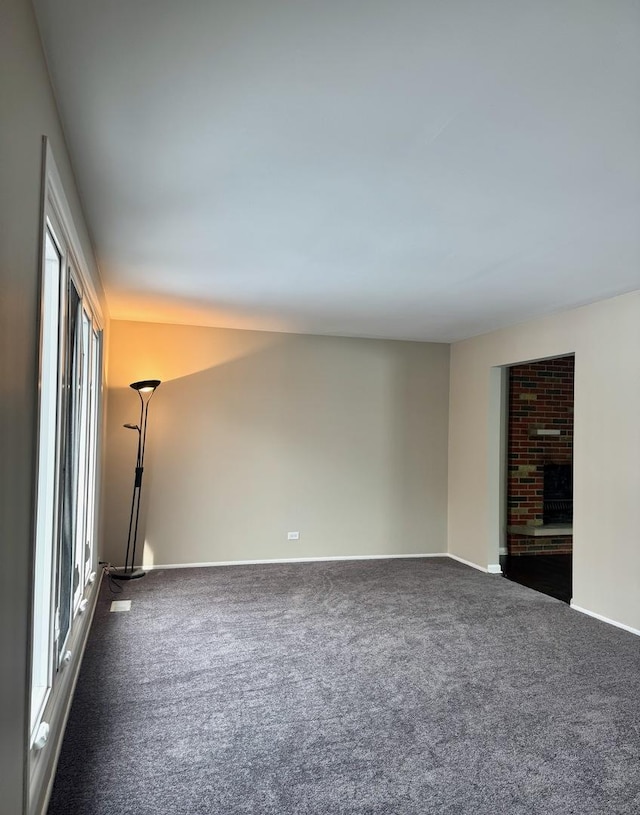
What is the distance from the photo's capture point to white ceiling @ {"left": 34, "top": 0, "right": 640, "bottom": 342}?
149 centimetres

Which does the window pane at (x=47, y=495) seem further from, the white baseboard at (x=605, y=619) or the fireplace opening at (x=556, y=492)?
the fireplace opening at (x=556, y=492)

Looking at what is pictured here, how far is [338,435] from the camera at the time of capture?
6234 millimetres

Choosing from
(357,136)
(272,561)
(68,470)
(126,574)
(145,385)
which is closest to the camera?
(357,136)

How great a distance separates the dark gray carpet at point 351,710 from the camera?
214cm

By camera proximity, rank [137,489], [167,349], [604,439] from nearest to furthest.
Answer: [604,439] < [137,489] < [167,349]

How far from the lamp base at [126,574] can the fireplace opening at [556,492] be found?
15.5ft

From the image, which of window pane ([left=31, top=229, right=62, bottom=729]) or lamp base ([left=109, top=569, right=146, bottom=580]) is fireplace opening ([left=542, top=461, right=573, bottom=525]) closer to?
lamp base ([left=109, top=569, right=146, bottom=580])

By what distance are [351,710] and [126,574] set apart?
3224mm

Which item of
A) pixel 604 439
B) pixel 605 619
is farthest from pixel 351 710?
pixel 604 439

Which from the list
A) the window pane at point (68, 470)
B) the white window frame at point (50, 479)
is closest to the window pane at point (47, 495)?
the white window frame at point (50, 479)

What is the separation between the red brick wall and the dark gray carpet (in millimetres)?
2191

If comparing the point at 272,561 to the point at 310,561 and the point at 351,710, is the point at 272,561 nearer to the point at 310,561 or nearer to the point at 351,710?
the point at 310,561

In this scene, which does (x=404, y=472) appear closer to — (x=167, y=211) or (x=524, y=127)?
(x=167, y=211)

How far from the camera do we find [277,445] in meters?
6.03
